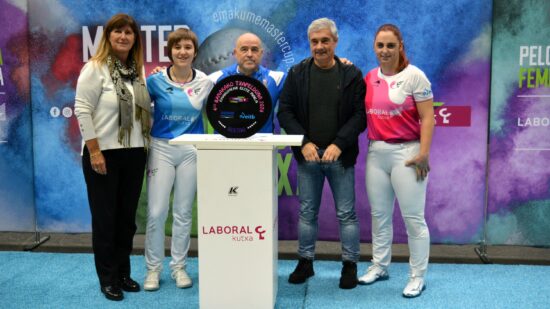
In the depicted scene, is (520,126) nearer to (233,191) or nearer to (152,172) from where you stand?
(233,191)

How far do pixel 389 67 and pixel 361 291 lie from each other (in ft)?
4.45

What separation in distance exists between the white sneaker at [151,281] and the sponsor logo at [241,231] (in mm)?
829

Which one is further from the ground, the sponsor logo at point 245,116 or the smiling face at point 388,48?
the smiling face at point 388,48

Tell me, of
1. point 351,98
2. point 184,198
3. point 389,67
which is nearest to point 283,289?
point 184,198

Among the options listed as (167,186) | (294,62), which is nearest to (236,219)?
(167,186)

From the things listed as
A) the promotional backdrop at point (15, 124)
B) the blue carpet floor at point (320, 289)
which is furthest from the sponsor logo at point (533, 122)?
the promotional backdrop at point (15, 124)

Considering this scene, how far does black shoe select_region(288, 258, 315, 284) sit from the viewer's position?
393 cm

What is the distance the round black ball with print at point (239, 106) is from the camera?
3.22 m

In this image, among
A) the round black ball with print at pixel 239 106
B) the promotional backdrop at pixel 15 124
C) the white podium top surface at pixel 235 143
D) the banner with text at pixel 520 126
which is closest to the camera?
the white podium top surface at pixel 235 143

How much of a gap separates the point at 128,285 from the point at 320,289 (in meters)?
1.17

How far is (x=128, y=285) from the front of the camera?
377cm

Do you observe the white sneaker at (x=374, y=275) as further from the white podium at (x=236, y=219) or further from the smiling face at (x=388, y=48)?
the smiling face at (x=388, y=48)

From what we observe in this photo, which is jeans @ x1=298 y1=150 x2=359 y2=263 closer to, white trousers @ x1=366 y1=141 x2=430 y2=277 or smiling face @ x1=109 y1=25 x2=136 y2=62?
white trousers @ x1=366 y1=141 x2=430 y2=277

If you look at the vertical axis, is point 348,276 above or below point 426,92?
below
